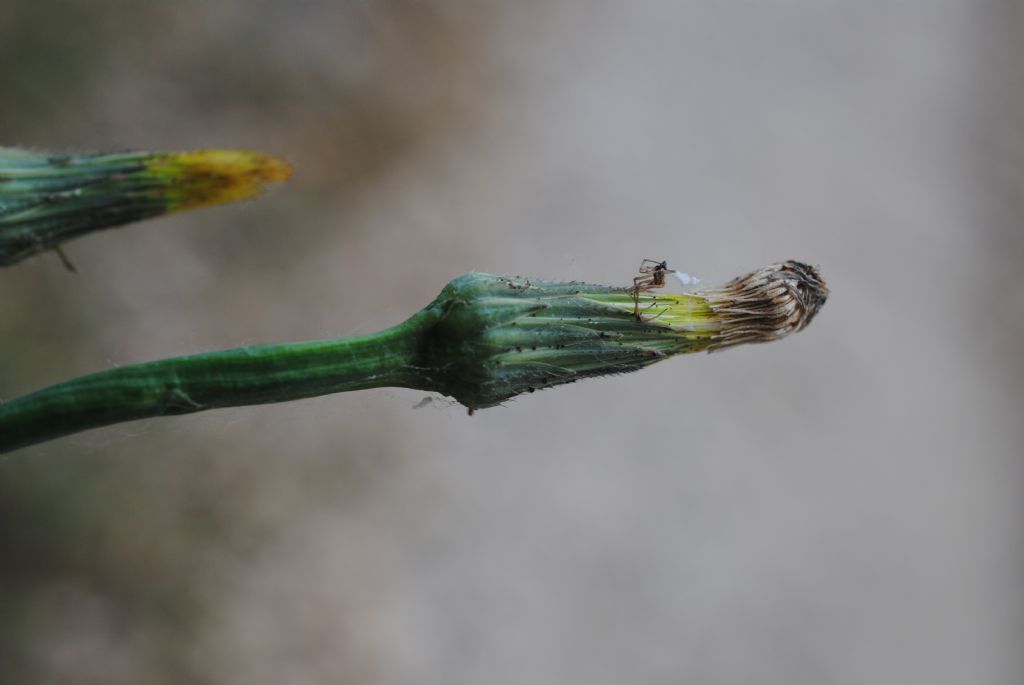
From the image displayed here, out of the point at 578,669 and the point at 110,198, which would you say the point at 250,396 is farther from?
the point at 578,669

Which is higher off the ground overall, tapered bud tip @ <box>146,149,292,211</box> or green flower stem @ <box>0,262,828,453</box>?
tapered bud tip @ <box>146,149,292,211</box>

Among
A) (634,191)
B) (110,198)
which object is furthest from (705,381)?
(110,198)

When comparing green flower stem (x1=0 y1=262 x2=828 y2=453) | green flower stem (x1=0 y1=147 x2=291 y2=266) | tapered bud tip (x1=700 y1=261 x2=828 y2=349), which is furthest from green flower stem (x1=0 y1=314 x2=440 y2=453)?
tapered bud tip (x1=700 y1=261 x2=828 y2=349)

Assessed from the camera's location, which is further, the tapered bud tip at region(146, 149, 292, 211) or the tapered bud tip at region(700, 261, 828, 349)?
the tapered bud tip at region(700, 261, 828, 349)

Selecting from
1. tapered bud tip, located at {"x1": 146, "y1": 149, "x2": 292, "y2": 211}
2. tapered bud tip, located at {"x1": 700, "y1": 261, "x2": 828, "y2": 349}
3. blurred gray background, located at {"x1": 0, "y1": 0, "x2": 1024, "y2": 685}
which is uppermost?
blurred gray background, located at {"x1": 0, "y1": 0, "x2": 1024, "y2": 685}

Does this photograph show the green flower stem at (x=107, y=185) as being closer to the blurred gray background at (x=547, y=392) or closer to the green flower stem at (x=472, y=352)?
the green flower stem at (x=472, y=352)

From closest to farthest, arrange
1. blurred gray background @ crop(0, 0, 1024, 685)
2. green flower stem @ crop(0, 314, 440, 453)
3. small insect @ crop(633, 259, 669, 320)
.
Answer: green flower stem @ crop(0, 314, 440, 453)
small insect @ crop(633, 259, 669, 320)
blurred gray background @ crop(0, 0, 1024, 685)

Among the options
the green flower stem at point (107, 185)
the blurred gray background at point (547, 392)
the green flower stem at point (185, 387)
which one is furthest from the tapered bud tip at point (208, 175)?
the blurred gray background at point (547, 392)

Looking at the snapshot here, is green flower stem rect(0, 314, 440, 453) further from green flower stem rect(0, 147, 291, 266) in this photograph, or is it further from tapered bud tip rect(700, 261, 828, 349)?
tapered bud tip rect(700, 261, 828, 349)

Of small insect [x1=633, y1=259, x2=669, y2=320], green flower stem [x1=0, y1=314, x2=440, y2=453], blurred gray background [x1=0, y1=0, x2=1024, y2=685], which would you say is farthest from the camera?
blurred gray background [x1=0, y1=0, x2=1024, y2=685]
